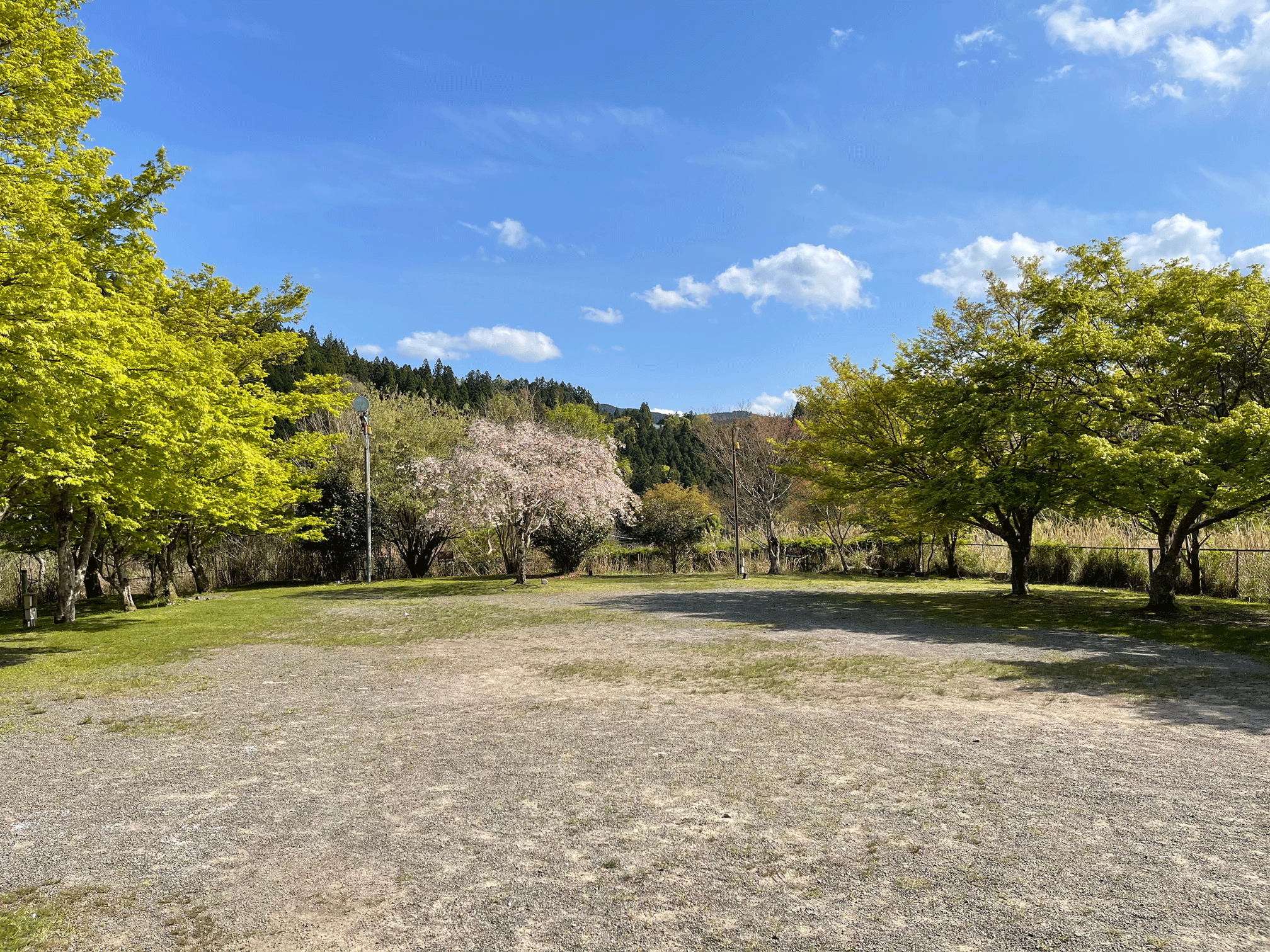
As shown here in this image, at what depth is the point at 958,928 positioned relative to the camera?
9.58 ft

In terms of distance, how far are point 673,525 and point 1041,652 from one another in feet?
63.0

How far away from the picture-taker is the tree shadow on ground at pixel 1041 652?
6.79 metres

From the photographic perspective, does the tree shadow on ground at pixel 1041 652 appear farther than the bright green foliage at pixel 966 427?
No

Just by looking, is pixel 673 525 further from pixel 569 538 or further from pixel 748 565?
pixel 569 538


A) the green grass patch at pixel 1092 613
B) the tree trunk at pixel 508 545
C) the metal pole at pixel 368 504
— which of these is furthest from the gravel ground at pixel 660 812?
the tree trunk at pixel 508 545

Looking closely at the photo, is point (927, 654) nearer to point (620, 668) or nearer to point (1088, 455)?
point (620, 668)

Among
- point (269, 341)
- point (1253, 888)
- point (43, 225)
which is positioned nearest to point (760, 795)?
point (1253, 888)

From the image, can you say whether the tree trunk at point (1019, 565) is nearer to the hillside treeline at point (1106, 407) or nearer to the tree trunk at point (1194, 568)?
the hillside treeline at point (1106, 407)

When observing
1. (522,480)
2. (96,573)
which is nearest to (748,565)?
(522,480)

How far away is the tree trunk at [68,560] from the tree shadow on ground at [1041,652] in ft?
34.9

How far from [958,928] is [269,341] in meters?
20.0

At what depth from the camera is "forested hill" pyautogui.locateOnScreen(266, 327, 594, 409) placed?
46344 millimetres

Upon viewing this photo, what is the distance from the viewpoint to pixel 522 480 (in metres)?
19.9

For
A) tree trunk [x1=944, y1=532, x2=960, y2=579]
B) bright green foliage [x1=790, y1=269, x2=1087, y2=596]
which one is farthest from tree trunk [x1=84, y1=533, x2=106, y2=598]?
tree trunk [x1=944, y1=532, x2=960, y2=579]
